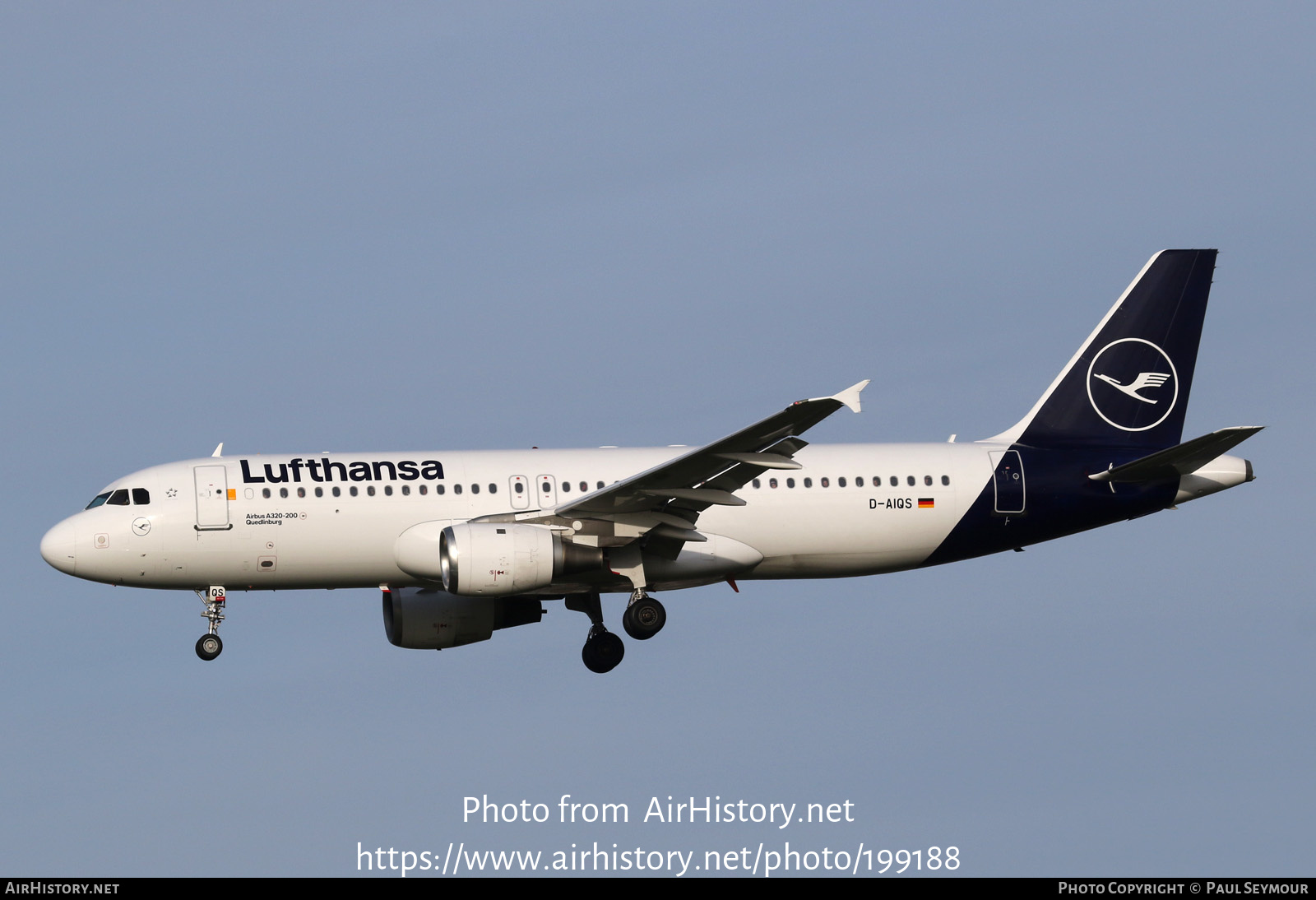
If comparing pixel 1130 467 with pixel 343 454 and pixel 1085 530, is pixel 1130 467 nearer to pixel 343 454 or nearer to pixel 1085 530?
pixel 1085 530

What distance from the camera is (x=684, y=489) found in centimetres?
3284

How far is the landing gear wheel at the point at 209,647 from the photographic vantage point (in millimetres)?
34656

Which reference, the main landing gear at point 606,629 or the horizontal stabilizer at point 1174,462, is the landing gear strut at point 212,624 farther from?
the horizontal stabilizer at point 1174,462

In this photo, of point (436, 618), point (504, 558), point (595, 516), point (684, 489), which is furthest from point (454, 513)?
point (684, 489)

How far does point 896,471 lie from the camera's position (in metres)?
36.3

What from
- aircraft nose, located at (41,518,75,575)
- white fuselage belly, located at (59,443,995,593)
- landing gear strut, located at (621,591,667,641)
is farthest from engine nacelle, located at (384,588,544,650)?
aircraft nose, located at (41,518,75,575)

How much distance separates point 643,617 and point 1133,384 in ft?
40.9

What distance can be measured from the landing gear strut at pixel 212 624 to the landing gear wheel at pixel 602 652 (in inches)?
290

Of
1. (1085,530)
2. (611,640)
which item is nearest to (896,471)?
(1085,530)

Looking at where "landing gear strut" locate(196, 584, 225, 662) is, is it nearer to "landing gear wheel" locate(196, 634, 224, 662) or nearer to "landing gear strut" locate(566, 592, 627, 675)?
"landing gear wheel" locate(196, 634, 224, 662)

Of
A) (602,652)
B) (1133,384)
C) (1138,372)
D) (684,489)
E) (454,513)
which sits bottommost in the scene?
(602,652)

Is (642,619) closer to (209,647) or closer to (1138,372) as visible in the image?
(209,647)

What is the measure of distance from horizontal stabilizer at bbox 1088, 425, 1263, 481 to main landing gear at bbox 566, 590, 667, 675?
983 cm

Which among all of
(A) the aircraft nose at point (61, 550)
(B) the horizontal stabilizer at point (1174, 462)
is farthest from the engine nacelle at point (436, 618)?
(B) the horizontal stabilizer at point (1174, 462)
